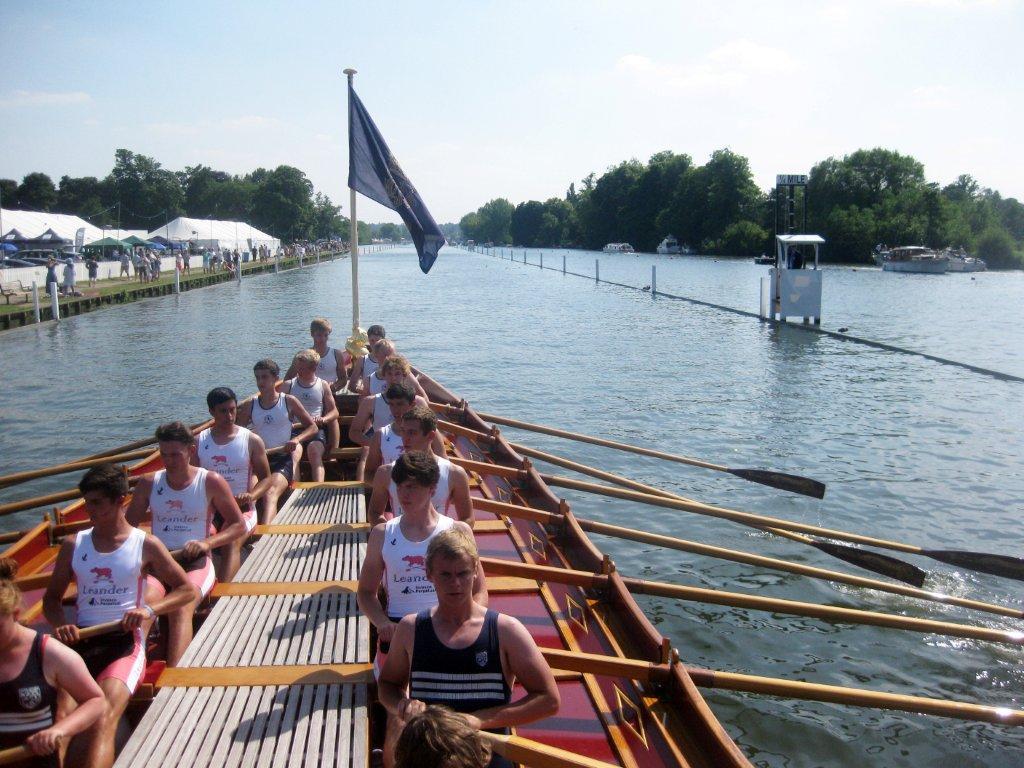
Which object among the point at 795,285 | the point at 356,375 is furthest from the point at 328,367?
the point at 795,285

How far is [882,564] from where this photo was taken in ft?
24.0

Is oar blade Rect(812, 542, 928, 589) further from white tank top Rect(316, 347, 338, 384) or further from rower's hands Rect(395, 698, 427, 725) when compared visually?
white tank top Rect(316, 347, 338, 384)

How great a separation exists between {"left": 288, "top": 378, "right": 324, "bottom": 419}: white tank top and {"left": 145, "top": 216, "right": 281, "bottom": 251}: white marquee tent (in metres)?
61.7

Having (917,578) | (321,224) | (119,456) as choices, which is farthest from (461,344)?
(321,224)

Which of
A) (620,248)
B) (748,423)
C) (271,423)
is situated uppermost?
(620,248)

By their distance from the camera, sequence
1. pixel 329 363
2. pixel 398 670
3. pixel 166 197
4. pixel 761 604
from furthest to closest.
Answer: pixel 166 197 < pixel 329 363 < pixel 761 604 < pixel 398 670

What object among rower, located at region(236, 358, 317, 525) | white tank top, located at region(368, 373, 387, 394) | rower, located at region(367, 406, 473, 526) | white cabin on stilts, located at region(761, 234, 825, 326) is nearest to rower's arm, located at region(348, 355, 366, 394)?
white tank top, located at region(368, 373, 387, 394)

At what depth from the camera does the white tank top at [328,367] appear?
10742mm

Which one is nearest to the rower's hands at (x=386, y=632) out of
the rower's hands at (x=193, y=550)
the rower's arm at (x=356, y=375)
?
the rower's hands at (x=193, y=550)

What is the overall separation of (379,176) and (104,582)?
8.65 m

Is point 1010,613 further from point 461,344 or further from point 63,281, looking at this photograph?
point 63,281

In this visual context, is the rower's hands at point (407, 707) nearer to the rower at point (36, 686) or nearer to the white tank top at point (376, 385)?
the rower at point (36, 686)

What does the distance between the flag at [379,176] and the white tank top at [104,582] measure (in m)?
7.95

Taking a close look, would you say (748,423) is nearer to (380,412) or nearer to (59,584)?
(380,412)
